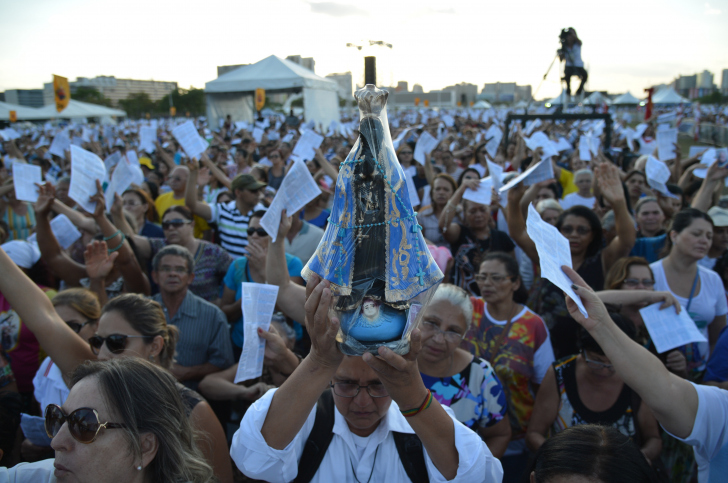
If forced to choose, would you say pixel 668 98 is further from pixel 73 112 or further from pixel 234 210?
pixel 73 112

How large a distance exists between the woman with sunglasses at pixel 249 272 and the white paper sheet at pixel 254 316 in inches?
42.7

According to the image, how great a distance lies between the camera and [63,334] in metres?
2.37

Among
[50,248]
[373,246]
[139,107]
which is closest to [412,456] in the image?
[373,246]

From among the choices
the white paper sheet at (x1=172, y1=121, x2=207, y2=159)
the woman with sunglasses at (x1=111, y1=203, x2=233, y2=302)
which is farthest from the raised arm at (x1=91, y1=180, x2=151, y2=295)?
the white paper sheet at (x1=172, y1=121, x2=207, y2=159)

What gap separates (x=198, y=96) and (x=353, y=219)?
219ft

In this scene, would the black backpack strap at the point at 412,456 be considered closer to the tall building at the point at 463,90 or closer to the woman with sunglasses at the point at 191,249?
the woman with sunglasses at the point at 191,249

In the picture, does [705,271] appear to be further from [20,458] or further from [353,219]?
[20,458]

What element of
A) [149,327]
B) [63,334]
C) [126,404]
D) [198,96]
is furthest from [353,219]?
[198,96]

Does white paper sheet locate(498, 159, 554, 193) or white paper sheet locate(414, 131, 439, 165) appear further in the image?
white paper sheet locate(414, 131, 439, 165)

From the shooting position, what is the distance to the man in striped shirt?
5.24m

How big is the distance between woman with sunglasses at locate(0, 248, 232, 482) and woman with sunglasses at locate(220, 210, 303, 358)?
3.48 ft

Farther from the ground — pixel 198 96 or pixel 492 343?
pixel 198 96

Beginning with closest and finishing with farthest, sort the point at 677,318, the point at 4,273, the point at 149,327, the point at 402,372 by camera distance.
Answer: the point at 402,372, the point at 4,273, the point at 149,327, the point at 677,318

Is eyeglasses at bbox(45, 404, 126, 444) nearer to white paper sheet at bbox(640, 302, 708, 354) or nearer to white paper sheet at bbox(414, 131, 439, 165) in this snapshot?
white paper sheet at bbox(640, 302, 708, 354)
